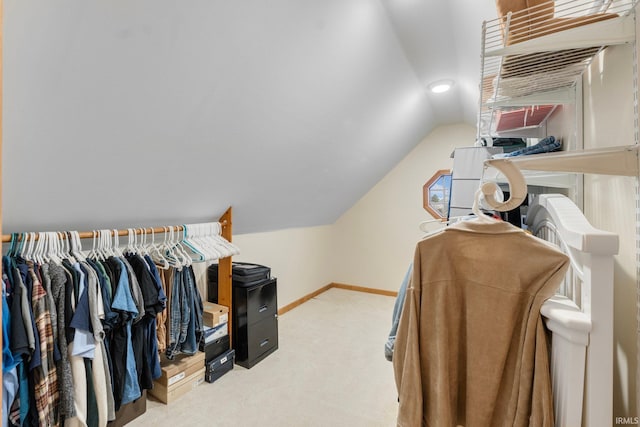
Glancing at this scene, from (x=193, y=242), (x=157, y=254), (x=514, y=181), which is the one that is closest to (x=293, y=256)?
(x=193, y=242)

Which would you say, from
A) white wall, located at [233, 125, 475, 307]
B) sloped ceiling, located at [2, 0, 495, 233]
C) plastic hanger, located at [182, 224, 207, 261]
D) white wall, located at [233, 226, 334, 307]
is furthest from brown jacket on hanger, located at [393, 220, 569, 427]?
white wall, located at [233, 125, 475, 307]

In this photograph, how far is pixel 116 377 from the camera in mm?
1783

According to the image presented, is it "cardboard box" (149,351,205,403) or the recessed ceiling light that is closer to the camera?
"cardboard box" (149,351,205,403)

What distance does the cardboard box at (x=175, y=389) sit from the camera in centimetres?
210

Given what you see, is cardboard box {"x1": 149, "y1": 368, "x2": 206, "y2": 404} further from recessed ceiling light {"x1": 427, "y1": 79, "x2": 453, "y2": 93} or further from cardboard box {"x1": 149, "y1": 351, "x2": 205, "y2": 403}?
recessed ceiling light {"x1": 427, "y1": 79, "x2": 453, "y2": 93}

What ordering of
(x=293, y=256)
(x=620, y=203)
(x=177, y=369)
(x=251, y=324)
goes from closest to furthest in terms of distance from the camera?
(x=620, y=203) → (x=177, y=369) → (x=251, y=324) → (x=293, y=256)

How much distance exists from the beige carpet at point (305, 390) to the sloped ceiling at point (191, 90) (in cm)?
132

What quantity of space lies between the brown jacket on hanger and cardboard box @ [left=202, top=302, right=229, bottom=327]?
6.14ft

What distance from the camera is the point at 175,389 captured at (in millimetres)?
2139

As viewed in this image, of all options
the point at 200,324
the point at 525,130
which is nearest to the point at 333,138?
the point at 525,130

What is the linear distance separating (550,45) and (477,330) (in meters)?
0.83

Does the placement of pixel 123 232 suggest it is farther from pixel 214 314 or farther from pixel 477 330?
pixel 477 330

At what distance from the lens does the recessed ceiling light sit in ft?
8.51

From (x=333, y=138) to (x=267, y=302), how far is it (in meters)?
1.61
